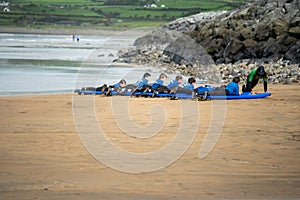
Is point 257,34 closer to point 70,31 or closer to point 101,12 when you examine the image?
point 70,31

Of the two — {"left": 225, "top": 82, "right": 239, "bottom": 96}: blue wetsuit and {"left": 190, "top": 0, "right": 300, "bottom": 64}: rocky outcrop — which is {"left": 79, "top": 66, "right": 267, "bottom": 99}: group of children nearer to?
{"left": 225, "top": 82, "right": 239, "bottom": 96}: blue wetsuit

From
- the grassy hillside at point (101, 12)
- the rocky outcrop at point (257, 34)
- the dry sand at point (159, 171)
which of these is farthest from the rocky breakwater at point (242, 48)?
the grassy hillside at point (101, 12)

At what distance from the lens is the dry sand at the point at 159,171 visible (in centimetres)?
733

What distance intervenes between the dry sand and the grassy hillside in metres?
100

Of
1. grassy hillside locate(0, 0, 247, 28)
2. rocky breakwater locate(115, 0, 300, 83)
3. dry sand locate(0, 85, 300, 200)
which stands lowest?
dry sand locate(0, 85, 300, 200)

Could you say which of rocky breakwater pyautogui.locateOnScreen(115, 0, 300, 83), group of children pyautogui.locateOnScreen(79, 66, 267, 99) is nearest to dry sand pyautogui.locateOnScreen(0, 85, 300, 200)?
group of children pyautogui.locateOnScreen(79, 66, 267, 99)

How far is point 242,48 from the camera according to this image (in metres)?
32.3

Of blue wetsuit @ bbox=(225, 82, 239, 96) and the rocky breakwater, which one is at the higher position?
the rocky breakwater

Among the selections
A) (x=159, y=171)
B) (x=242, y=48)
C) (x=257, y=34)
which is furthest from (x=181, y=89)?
(x=257, y=34)

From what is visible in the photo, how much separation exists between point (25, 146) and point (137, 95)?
26.7 feet

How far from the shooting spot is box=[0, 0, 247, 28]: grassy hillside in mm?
119250

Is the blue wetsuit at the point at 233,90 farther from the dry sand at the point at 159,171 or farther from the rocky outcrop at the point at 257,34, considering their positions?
the rocky outcrop at the point at 257,34

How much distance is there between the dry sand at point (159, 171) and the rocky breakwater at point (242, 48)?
12.2 meters

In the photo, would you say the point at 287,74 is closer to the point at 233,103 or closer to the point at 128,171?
the point at 233,103
